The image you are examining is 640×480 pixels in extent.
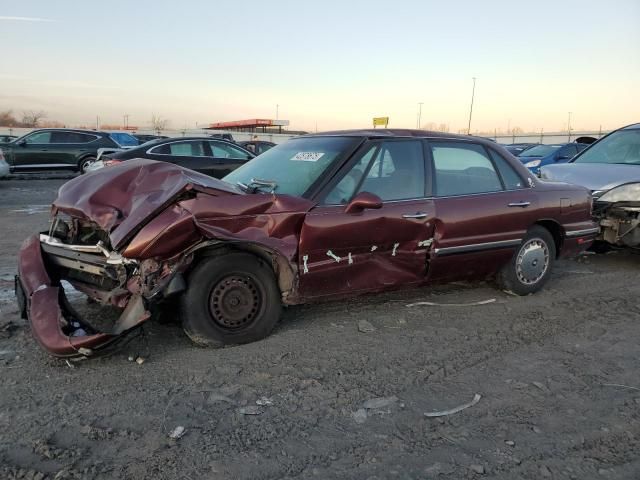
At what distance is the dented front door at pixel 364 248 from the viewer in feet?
12.9

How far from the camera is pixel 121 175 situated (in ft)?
12.7

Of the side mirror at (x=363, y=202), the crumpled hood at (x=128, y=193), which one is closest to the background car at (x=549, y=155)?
the side mirror at (x=363, y=202)

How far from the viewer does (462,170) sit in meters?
4.90

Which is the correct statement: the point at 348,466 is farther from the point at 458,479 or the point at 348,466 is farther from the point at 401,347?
the point at 401,347

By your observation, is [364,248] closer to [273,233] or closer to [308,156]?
[273,233]

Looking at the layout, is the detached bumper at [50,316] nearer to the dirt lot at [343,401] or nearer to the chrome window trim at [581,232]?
the dirt lot at [343,401]

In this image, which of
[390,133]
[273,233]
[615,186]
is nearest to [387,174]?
[390,133]

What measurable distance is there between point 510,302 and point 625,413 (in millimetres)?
2069

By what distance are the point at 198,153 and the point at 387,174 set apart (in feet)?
27.6

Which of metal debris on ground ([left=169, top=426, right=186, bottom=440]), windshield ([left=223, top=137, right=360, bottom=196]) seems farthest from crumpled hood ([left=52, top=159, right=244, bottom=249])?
metal debris on ground ([left=169, top=426, right=186, bottom=440])

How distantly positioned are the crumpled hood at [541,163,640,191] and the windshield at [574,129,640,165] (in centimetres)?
36

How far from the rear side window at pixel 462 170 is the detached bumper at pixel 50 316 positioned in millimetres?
2919

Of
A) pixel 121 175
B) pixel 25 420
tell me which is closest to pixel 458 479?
pixel 25 420

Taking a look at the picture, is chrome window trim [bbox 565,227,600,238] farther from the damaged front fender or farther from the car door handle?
the damaged front fender
